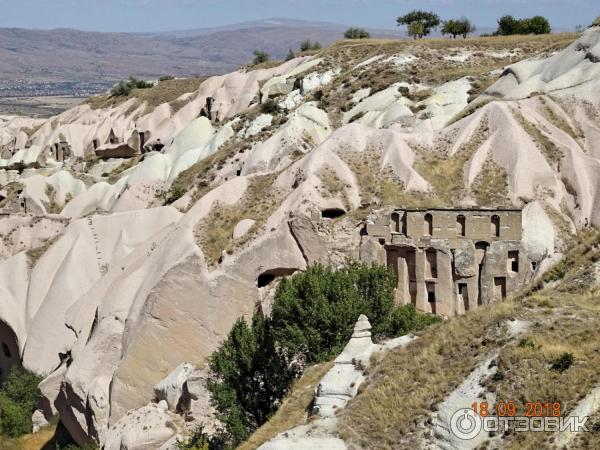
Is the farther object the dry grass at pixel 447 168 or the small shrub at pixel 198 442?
the dry grass at pixel 447 168

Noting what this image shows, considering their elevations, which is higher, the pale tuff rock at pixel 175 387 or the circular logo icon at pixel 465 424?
the circular logo icon at pixel 465 424

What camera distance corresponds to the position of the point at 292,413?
1830 cm

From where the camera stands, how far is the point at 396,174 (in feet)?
107

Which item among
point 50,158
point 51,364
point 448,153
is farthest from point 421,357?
point 50,158

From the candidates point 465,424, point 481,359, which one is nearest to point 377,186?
point 481,359

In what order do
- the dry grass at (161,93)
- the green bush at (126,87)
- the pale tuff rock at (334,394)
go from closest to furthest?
the pale tuff rock at (334,394)
the dry grass at (161,93)
the green bush at (126,87)

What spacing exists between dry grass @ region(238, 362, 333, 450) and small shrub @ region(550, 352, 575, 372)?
4.94 meters

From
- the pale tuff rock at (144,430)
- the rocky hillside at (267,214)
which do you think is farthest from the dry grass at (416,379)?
the pale tuff rock at (144,430)

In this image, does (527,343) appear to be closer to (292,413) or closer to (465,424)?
(465,424)

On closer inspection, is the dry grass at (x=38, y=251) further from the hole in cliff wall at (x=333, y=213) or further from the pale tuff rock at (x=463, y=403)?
the pale tuff rock at (x=463, y=403)

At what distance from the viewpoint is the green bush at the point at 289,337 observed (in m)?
23.8

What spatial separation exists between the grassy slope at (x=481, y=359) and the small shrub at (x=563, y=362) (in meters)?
0.10

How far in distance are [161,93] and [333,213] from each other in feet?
181

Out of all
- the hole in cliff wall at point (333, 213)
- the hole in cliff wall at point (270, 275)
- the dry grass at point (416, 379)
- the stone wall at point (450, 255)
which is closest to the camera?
the dry grass at point (416, 379)
